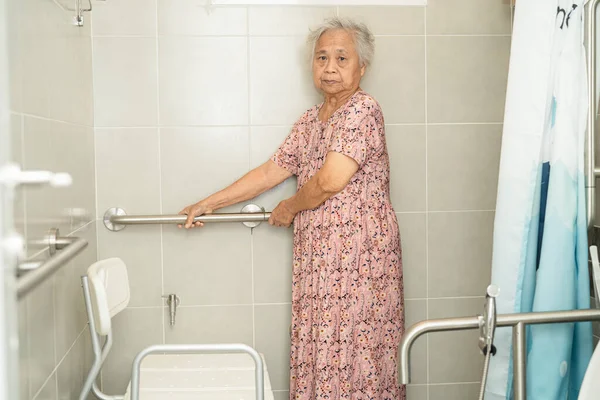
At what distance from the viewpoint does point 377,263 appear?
80.7 inches

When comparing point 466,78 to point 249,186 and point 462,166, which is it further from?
point 249,186

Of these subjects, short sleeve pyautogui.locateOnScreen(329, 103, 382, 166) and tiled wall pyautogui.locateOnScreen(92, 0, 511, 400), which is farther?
tiled wall pyautogui.locateOnScreen(92, 0, 511, 400)

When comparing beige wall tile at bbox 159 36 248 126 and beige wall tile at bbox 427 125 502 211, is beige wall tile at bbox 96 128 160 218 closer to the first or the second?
beige wall tile at bbox 159 36 248 126

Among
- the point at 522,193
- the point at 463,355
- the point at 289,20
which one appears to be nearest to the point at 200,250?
the point at 289,20

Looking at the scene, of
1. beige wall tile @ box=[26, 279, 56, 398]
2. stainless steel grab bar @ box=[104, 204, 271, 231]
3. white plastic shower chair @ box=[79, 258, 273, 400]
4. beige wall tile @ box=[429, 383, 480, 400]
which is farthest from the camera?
beige wall tile @ box=[429, 383, 480, 400]

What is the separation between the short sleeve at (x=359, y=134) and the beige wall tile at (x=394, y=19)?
0.40 meters

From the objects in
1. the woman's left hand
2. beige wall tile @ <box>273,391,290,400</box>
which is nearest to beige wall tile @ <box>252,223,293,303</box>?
the woman's left hand

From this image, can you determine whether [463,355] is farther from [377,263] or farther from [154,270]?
[154,270]

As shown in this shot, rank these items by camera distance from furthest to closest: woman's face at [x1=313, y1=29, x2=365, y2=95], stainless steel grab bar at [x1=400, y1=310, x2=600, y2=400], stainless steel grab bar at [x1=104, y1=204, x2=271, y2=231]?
stainless steel grab bar at [x1=104, y1=204, x2=271, y2=231] → woman's face at [x1=313, y1=29, x2=365, y2=95] → stainless steel grab bar at [x1=400, y1=310, x2=600, y2=400]

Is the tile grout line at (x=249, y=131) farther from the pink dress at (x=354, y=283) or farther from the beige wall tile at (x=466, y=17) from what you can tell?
the beige wall tile at (x=466, y=17)

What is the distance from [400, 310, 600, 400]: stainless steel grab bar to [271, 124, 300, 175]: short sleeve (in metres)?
1.07

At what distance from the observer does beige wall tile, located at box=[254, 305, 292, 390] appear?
91.5 inches

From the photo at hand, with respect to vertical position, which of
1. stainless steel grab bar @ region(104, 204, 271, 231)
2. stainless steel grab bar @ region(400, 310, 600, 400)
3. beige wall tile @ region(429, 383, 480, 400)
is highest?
stainless steel grab bar @ region(104, 204, 271, 231)

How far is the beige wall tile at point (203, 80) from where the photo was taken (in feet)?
7.37
